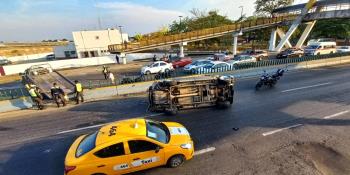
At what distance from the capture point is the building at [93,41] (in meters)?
51.2

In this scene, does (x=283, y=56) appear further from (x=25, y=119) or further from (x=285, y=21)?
(x=25, y=119)

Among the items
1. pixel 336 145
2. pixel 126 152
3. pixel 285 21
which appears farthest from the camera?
pixel 285 21

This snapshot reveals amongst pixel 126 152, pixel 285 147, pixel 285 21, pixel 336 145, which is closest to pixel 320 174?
pixel 285 147

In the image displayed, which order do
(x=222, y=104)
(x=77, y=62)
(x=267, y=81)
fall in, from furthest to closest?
(x=77, y=62)
(x=267, y=81)
(x=222, y=104)

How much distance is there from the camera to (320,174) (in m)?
6.72

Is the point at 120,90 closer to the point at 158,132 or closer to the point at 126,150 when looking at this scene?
the point at 158,132

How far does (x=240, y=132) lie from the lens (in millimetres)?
9484

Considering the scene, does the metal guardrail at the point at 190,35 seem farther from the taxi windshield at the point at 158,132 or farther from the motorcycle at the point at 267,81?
the taxi windshield at the point at 158,132

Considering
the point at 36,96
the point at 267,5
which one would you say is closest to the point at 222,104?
the point at 36,96

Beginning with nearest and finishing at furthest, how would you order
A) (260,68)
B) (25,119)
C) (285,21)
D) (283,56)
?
(25,119), (260,68), (283,56), (285,21)

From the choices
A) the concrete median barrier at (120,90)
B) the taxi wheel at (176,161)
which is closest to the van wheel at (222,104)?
the taxi wheel at (176,161)

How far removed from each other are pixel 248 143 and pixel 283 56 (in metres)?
27.2

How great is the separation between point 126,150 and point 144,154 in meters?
0.56

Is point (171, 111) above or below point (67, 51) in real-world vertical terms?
below
